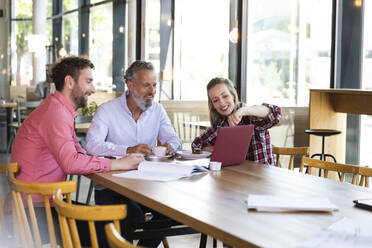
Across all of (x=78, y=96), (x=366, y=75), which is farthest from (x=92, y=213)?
(x=366, y=75)

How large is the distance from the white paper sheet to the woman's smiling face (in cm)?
161

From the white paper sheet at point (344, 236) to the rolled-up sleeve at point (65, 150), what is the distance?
1355 mm

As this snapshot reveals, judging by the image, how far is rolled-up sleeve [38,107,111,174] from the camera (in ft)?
8.56

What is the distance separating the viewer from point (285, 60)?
5844mm

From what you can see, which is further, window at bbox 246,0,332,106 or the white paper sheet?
window at bbox 246,0,332,106

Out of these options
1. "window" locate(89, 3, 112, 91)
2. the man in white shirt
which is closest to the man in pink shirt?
the man in white shirt

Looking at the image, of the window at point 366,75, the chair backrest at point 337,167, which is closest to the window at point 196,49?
the window at point 366,75

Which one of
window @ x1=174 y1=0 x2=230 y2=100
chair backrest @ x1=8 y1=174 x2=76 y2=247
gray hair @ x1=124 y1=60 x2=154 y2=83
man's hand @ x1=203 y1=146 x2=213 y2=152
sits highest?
window @ x1=174 y1=0 x2=230 y2=100

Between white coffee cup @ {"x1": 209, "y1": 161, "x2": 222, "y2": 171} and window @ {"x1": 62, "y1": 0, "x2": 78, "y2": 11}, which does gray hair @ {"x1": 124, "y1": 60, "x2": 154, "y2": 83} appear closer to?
white coffee cup @ {"x1": 209, "y1": 161, "x2": 222, "y2": 171}

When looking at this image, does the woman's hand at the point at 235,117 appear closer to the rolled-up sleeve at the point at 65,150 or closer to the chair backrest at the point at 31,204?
the rolled-up sleeve at the point at 65,150

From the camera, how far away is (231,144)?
275cm

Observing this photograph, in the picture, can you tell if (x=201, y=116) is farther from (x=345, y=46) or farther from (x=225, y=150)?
(x=225, y=150)

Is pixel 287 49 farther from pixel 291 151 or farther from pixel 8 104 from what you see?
pixel 8 104

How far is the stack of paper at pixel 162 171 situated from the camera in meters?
2.51
